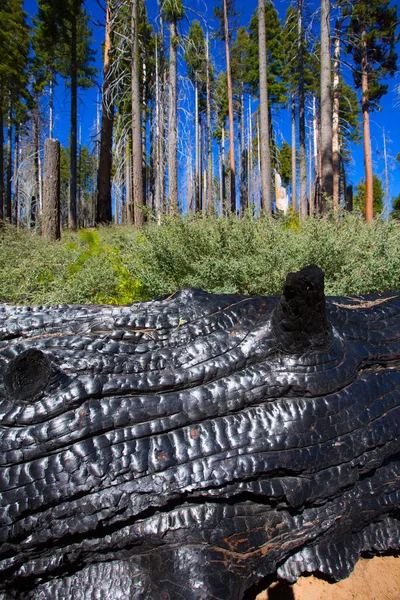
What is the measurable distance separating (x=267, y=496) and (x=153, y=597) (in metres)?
0.42

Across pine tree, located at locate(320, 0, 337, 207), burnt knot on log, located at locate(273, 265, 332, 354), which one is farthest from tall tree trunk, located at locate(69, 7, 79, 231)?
burnt knot on log, located at locate(273, 265, 332, 354)

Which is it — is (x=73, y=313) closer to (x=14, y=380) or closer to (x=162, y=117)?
(x=14, y=380)

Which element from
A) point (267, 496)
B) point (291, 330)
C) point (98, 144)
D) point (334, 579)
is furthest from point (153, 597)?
point (98, 144)

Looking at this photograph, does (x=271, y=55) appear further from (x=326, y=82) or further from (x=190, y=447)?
(x=190, y=447)

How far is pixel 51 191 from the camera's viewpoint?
7938 mm

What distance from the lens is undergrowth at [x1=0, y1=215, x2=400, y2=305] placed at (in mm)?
3250

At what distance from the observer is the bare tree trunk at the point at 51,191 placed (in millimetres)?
7930

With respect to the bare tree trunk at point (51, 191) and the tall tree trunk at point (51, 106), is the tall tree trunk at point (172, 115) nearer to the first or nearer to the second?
the bare tree trunk at point (51, 191)

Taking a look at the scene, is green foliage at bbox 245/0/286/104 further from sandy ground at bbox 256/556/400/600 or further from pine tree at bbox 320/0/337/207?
sandy ground at bbox 256/556/400/600

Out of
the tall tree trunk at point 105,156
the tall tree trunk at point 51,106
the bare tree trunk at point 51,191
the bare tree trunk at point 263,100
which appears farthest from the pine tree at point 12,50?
the bare tree trunk at point 263,100

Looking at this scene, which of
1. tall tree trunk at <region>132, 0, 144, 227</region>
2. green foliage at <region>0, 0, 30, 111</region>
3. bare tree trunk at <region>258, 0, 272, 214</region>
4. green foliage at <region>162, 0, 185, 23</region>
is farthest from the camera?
green foliage at <region>0, 0, 30, 111</region>

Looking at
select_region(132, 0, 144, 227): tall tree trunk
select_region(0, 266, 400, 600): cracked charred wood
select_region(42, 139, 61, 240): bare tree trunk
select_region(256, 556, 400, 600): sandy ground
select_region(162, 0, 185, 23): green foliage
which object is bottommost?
select_region(256, 556, 400, 600): sandy ground

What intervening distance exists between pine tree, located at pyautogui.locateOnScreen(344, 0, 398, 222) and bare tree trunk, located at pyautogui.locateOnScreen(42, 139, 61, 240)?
10.9 metres

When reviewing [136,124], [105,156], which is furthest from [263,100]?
[105,156]
